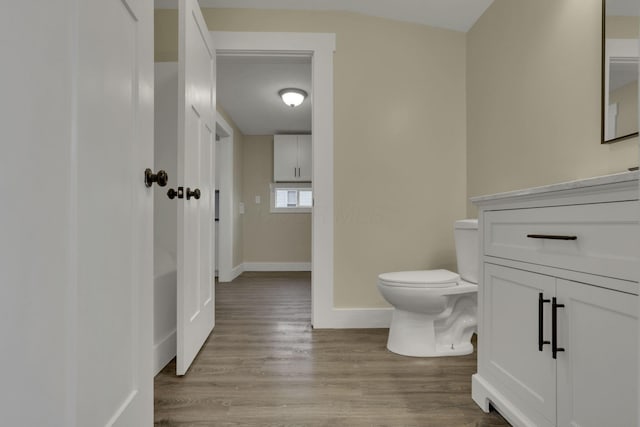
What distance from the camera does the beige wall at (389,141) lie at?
2518 millimetres

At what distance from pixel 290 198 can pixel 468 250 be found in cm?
390

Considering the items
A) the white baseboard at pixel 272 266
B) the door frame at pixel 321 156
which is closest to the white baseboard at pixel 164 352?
the door frame at pixel 321 156

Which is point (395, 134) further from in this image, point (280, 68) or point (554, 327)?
point (554, 327)

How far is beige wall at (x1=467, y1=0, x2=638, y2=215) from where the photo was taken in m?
1.52

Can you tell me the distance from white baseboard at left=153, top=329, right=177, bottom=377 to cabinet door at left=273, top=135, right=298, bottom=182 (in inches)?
144

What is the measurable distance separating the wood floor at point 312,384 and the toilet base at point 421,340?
0.05 m

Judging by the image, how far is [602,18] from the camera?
1.46 metres

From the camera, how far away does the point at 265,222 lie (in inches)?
218

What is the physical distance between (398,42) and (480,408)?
2316mm
